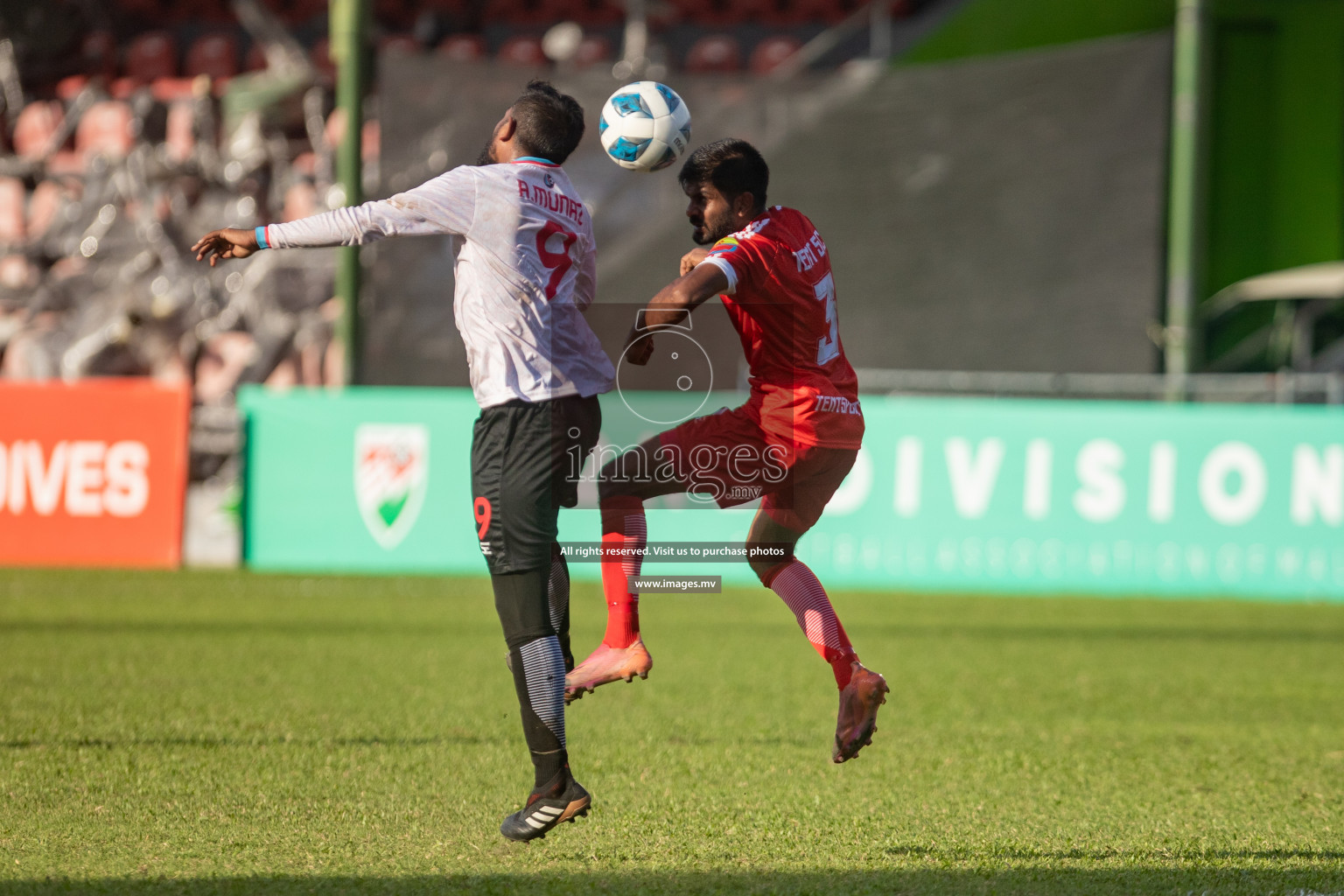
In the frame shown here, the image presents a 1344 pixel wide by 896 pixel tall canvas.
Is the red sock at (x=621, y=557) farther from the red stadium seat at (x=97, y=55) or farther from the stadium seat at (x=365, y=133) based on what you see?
the red stadium seat at (x=97, y=55)

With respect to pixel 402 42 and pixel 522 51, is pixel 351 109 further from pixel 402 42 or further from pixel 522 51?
pixel 402 42

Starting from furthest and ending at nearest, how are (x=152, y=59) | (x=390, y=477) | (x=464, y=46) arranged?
1. (x=152, y=59)
2. (x=464, y=46)
3. (x=390, y=477)

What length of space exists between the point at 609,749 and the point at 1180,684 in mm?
3759

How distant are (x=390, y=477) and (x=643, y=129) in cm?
785

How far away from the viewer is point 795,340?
4902 millimetres

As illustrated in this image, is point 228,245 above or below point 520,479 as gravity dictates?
above

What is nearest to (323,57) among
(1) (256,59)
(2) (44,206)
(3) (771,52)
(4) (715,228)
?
(1) (256,59)

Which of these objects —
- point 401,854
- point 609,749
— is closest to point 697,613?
point 609,749

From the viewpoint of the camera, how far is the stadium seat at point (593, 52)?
2138 centimetres

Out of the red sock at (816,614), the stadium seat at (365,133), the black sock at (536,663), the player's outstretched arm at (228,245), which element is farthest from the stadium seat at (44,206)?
the black sock at (536,663)

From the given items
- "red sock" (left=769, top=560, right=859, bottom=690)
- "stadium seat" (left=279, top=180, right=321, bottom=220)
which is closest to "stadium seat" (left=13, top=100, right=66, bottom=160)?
"stadium seat" (left=279, top=180, right=321, bottom=220)

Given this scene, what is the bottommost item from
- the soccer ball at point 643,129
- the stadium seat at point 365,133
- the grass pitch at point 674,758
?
the grass pitch at point 674,758

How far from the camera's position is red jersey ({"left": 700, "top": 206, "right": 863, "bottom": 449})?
475 cm

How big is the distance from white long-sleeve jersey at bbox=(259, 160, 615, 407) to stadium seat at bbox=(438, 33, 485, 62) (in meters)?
18.7
